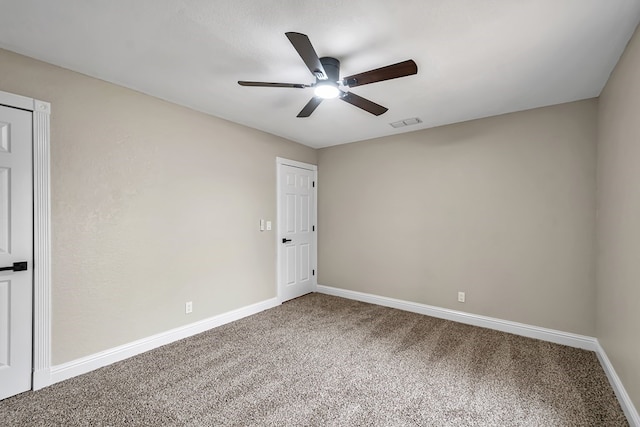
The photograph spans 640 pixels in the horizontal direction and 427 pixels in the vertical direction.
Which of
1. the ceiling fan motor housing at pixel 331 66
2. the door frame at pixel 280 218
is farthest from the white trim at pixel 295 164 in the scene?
the ceiling fan motor housing at pixel 331 66

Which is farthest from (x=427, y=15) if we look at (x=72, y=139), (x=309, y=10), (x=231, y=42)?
(x=72, y=139)

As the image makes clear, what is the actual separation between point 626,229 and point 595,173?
3.71 feet

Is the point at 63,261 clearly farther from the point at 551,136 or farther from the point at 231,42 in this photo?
the point at 551,136

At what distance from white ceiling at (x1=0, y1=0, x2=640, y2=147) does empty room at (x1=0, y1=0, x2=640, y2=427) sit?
2 centimetres

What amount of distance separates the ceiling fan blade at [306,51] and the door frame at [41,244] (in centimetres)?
209

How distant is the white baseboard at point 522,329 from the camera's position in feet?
6.51

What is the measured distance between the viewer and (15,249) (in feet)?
6.89

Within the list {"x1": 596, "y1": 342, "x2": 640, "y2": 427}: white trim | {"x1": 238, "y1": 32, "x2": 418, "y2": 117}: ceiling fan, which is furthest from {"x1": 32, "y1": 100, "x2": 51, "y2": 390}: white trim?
{"x1": 596, "y1": 342, "x2": 640, "y2": 427}: white trim

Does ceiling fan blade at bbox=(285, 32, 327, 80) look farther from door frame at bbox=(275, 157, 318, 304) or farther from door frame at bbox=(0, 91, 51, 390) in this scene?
door frame at bbox=(275, 157, 318, 304)

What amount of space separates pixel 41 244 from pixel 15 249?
0.14m

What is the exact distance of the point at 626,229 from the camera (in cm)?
197

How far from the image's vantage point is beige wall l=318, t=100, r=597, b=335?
2918 mm

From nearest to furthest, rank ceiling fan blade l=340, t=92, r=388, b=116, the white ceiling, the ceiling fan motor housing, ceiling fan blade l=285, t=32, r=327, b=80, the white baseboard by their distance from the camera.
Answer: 1. ceiling fan blade l=285, t=32, r=327, b=80
2. the white ceiling
3. the white baseboard
4. the ceiling fan motor housing
5. ceiling fan blade l=340, t=92, r=388, b=116

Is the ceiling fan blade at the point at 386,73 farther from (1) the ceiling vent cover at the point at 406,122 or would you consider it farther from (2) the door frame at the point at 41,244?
(2) the door frame at the point at 41,244
